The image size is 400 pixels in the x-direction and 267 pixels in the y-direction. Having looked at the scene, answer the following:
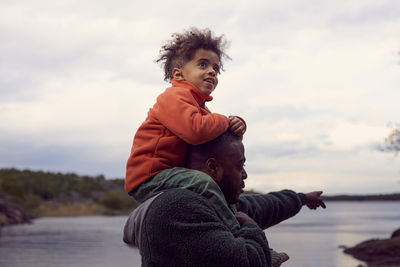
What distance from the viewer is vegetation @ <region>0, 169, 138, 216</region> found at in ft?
138

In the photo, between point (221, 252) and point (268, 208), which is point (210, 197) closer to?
point (221, 252)

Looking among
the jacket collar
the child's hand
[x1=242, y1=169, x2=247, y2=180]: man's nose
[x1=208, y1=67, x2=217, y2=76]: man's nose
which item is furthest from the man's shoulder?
[x1=208, y1=67, x2=217, y2=76]: man's nose

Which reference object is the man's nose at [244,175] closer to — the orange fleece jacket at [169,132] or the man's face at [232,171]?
the man's face at [232,171]

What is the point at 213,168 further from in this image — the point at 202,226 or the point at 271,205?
the point at 271,205

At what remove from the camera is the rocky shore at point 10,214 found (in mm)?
33438

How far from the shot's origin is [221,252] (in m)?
2.53

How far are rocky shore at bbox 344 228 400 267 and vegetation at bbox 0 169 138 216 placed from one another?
27.8 metres

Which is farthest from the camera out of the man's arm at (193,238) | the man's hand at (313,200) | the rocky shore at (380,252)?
the rocky shore at (380,252)

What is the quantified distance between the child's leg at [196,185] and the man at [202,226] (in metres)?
0.02

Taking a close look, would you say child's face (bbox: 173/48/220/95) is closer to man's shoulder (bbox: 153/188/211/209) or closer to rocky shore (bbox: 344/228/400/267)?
man's shoulder (bbox: 153/188/211/209)

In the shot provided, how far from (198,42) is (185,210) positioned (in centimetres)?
101

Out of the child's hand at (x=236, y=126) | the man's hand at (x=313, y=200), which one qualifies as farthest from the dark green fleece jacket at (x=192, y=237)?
the man's hand at (x=313, y=200)

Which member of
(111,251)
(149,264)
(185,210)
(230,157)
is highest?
(230,157)

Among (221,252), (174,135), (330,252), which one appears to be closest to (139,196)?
(174,135)
